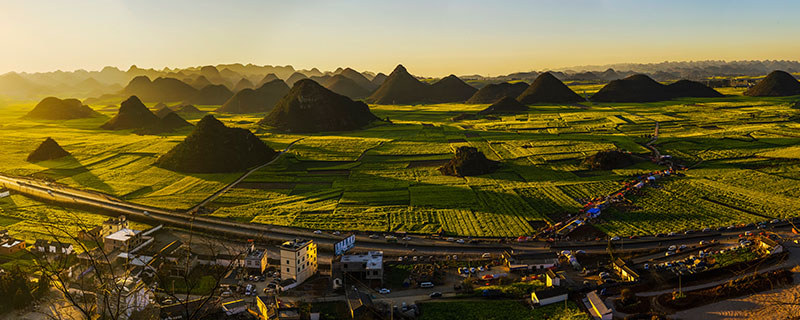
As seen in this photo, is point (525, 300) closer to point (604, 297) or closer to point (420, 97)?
point (604, 297)

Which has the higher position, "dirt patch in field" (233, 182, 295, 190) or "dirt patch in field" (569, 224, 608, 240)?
"dirt patch in field" (233, 182, 295, 190)

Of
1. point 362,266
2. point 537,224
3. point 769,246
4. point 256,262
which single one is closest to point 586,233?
point 537,224

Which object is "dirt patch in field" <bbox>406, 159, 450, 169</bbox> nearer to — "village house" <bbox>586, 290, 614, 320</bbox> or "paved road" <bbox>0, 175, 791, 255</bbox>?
"paved road" <bbox>0, 175, 791, 255</bbox>

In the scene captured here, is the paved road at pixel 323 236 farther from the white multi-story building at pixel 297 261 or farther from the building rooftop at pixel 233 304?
the building rooftop at pixel 233 304

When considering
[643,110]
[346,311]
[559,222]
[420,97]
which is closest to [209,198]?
[346,311]

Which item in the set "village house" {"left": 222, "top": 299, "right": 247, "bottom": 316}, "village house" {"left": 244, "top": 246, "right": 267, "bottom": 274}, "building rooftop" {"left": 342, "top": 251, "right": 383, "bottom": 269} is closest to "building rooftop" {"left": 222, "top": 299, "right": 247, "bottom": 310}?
"village house" {"left": 222, "top": 299, "right": 247, "bottom": 316}

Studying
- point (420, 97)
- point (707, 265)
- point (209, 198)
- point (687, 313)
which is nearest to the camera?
point (687, 313)
